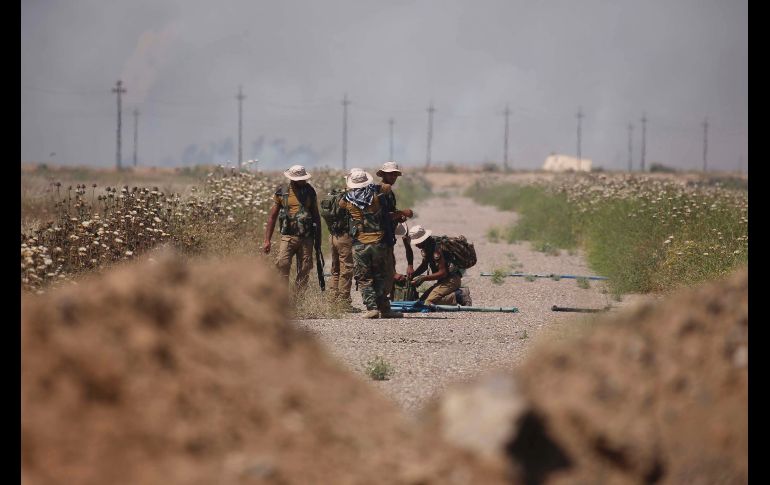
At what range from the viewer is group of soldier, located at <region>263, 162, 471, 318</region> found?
47.4 feet

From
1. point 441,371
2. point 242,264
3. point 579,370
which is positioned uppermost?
point 242,264

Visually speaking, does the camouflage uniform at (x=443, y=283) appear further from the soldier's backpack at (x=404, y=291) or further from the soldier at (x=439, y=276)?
the soldier's backpack at (x=404, y=291)

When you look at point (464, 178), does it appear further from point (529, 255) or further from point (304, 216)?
point (304, 216)

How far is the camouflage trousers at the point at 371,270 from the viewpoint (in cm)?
1442

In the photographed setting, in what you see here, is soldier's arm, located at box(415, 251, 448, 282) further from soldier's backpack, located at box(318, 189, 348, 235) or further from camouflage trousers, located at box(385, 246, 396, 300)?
soldier's backpack, located at box(318, 189, 348, 235)

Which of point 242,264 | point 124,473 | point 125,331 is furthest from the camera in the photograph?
point 242,264

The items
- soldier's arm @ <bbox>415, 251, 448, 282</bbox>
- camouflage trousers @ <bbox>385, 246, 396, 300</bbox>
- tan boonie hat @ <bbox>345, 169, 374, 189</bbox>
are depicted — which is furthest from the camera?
soldier's arm @ <bbox>415, 251, 448, 282</bbox>

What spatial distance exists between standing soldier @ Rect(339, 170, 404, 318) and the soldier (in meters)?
0.97

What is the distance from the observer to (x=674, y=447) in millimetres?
5121

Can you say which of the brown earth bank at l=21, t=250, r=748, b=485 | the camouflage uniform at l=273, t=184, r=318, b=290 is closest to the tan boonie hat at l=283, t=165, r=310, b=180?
the camouflage uniform at l=273, t=184, r=318, b=290

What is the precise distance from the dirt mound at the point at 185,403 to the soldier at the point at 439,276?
10.2 m

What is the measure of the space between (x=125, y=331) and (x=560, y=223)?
27986 mm

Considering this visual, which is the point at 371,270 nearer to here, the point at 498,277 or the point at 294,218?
the point at 294,218
